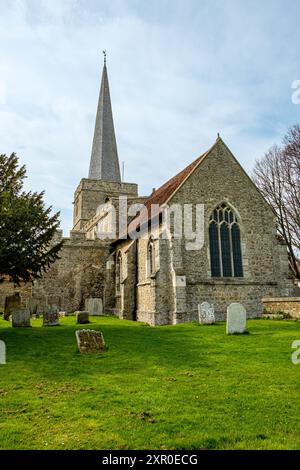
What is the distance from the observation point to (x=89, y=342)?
8867 millimetres

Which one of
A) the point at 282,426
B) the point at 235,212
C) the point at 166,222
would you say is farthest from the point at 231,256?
the point at 282,426

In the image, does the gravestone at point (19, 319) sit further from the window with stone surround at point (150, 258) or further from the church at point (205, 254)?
the window with stone surround at point (150, 258)

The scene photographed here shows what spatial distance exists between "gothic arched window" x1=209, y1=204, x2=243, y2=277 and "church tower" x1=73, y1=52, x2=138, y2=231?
18.7 m

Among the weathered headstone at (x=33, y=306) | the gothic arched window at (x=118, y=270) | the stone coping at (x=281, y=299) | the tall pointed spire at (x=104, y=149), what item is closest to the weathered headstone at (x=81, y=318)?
the weathered headstone at (x=33, y=306)

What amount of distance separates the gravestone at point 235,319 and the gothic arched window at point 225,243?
5835 millimetres

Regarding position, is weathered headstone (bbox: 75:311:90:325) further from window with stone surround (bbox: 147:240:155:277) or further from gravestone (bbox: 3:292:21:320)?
window with stone surround (bbox: 147:240:155:277)

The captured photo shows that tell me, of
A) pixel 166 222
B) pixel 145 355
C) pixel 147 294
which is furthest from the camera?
pixel 147 294

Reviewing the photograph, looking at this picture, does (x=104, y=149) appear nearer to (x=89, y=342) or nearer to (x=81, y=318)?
(x=81, y=318)

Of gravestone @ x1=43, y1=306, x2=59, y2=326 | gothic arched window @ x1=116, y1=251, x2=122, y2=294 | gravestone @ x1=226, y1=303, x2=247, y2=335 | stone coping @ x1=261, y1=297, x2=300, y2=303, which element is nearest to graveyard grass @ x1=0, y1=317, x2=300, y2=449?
gravestone @ x1=226, y1=303, x2=247, y2=335

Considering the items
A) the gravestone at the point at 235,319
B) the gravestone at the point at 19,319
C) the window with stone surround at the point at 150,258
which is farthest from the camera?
the window with stone surround at the point at 150,258

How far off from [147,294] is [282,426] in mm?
13663

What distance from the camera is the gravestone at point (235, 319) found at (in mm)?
11086

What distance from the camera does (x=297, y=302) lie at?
14766mm

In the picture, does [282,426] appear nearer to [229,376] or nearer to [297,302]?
[229,376]
